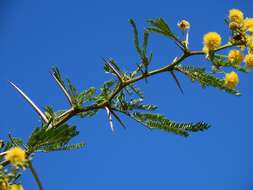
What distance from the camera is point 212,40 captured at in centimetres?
276

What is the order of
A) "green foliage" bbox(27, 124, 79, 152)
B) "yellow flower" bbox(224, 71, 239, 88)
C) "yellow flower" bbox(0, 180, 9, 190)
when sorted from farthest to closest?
"yellow flower" bbox(224, 71, 239, 88) < "green foliage" bbox(27, 124, 79, 152) < "yellow flower" bbox(0, 180, 9, 190)

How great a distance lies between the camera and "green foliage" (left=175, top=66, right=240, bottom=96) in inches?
111

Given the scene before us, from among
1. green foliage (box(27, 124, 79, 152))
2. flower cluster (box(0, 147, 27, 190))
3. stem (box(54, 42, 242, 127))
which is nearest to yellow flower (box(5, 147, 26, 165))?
flower cluster (box(0, 147, 27, 190))

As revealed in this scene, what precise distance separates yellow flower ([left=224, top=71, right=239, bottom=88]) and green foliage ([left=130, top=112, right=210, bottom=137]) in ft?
0.92

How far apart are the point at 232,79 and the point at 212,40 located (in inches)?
10.2

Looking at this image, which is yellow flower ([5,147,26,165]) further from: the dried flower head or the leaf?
the dried flower head

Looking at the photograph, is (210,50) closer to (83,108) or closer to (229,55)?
(229,55)

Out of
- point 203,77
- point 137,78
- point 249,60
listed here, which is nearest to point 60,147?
point 137,78

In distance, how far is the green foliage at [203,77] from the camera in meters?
2.82

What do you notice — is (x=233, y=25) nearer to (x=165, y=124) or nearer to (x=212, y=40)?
(x=212, y=40)

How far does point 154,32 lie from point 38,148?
3.25 feet

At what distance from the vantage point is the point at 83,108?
9.27ft

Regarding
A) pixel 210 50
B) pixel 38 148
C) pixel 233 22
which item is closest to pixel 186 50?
pixel 210 50

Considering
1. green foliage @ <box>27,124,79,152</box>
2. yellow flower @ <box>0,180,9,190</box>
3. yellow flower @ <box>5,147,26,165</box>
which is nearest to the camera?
yellow flower @ <box>5,147,26,165</box>
